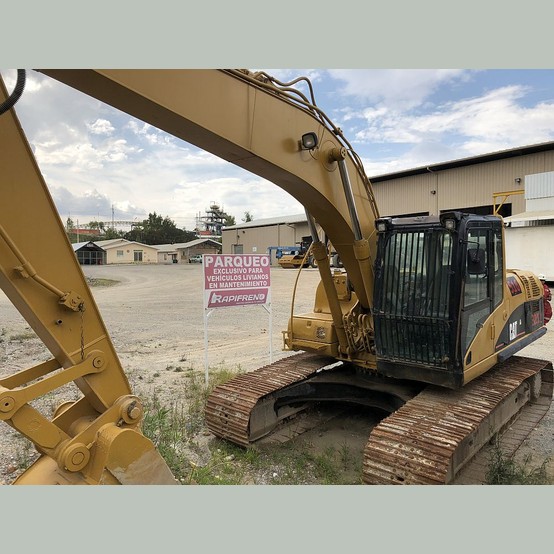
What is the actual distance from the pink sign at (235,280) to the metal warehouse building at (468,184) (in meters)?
19.6

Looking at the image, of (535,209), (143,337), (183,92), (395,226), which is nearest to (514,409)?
(395,226)

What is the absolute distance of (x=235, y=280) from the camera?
301 inches

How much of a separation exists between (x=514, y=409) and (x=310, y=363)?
104 inches

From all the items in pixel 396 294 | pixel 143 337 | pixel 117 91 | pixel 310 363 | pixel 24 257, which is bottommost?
pixel 143 337

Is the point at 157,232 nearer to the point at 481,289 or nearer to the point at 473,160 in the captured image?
the point at 473,160

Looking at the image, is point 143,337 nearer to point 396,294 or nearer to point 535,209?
point 396,294

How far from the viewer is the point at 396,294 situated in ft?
15.4

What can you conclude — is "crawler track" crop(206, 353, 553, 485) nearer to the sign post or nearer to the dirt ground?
the dirt ground

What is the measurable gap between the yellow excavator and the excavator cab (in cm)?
1

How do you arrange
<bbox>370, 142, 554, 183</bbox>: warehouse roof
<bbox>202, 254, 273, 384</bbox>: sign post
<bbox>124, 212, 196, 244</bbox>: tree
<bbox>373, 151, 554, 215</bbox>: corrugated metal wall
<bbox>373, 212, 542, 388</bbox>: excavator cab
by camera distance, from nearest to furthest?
<bbox>373, 212, 542, 388</bbox>: excavator cab, <bbox>202, 254, 273, 384</bbox>: sign post, <bbox>370, 142, 554, 183</bbox>: warehouse roof, <bbox>373, 151, 554, 215</bbox>: corrugated metal wall, <bbox>124, 212, 196, 244</bbox>: tree

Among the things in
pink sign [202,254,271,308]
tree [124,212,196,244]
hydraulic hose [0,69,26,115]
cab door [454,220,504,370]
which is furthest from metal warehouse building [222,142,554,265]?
tree [124,212,196,244]

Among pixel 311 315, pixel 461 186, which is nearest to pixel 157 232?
pixel 461 186

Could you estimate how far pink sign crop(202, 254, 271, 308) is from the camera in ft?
24.0

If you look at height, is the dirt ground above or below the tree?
below
